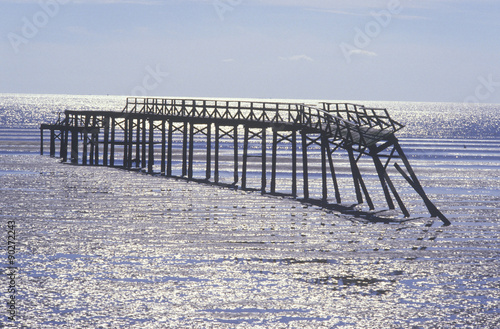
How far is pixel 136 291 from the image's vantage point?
55.9ft

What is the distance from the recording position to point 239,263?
65.1ft

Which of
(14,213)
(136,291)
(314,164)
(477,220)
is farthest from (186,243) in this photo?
(314,164)

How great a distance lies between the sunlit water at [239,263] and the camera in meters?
15.6

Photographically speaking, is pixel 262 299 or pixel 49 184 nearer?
pixel 262 299

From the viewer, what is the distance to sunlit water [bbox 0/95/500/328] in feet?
51.0

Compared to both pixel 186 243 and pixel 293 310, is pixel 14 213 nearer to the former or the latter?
pixel 186 243

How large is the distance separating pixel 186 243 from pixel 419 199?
54.4 ft

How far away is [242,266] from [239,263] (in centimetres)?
37

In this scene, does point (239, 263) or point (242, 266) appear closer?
point (242, 266)

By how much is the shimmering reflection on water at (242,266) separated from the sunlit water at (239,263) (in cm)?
5

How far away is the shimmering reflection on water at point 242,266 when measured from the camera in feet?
51.0

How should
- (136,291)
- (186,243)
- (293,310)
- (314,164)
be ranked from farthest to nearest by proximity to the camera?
(314,164)
(186,243)
(136,291)
(293,310)

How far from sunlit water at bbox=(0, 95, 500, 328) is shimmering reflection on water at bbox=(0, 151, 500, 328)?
0.05m

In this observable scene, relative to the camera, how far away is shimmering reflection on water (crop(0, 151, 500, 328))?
1555cm
